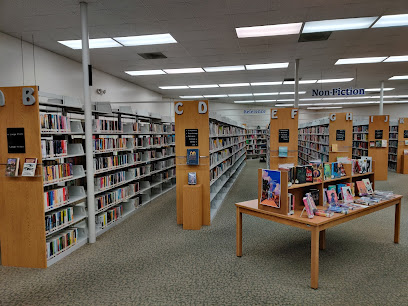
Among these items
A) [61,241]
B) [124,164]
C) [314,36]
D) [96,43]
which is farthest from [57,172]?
[314,36]

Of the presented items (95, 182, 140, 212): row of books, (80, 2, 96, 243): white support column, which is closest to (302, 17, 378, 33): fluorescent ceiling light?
(80, 2, 96, 243): white support column

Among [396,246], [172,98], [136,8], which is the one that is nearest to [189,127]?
[136,8]

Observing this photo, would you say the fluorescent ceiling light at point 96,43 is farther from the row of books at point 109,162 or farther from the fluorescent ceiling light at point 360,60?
the fluorescent ceiling light at point 360,60

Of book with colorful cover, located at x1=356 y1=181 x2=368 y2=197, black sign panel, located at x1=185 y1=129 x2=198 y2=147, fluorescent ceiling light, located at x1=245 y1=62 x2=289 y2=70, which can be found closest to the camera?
book with colorful cover, located at x1=356 y1=181 x2=368 y2=197

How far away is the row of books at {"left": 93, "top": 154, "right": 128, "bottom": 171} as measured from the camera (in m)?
5.08

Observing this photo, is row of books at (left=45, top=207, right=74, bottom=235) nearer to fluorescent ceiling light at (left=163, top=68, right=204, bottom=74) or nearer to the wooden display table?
the wooden display table

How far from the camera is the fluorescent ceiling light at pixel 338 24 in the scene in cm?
511

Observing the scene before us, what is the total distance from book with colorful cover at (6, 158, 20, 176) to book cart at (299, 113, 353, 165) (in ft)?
27.6

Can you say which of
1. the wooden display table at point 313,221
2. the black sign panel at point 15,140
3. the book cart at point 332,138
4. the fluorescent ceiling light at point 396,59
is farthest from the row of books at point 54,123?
the fluorescent ceiling light at point 396,59

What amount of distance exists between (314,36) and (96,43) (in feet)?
15.9

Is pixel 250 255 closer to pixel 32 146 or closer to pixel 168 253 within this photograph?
pixel 168 253

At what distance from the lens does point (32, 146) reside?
3658mm

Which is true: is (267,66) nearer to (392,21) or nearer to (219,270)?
(392,21)

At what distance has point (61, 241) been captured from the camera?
4.07 metres
